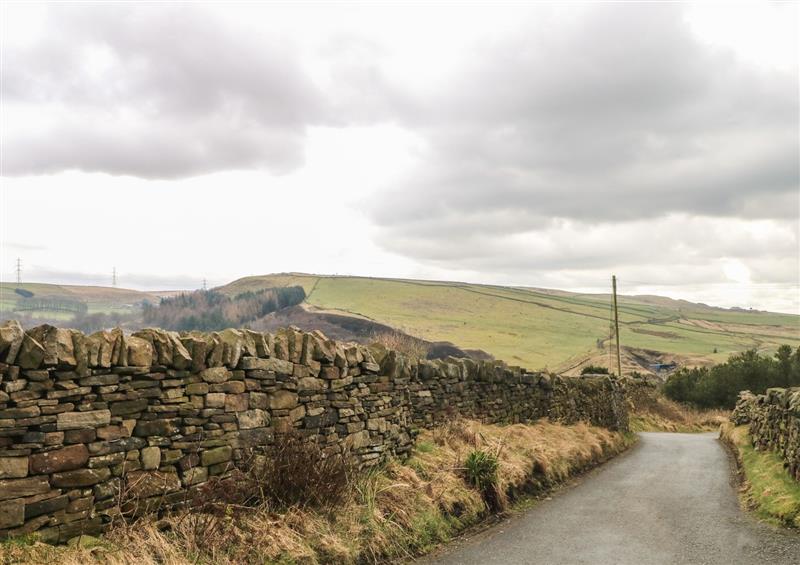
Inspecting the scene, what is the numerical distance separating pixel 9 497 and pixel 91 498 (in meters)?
0.78

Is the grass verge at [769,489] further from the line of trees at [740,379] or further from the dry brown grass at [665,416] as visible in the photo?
the line of trees at [740,379]

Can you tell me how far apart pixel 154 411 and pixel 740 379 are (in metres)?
39.7

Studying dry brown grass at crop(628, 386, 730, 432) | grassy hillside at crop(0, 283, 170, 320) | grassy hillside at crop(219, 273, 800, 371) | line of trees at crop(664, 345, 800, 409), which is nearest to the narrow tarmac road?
dry brown grass at crop(628, 386, 730, 432)

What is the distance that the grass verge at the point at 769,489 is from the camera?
975 cm

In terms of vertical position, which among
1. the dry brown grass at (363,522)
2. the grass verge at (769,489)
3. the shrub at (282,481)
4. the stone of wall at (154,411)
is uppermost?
the stone of wall at (154,411)

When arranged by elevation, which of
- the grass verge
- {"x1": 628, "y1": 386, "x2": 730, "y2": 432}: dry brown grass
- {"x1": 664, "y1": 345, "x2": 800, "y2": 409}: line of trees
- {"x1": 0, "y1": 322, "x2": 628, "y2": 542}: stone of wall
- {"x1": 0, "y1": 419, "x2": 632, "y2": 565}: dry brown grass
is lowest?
{"x1": 628, "y1": 386, "x2": 730, "y2": 432}: dry brown grass

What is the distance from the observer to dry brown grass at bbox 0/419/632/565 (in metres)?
6.05

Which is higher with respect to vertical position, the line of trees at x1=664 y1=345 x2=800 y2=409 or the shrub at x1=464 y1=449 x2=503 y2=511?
the shrub at x1=464 y1=449 x2=503 y2=511

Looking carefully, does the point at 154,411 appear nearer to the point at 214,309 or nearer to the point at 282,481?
the point at 282,481

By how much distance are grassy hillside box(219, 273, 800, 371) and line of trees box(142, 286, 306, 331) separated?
19.6 feet

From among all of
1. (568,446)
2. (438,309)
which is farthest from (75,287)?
(568,446)

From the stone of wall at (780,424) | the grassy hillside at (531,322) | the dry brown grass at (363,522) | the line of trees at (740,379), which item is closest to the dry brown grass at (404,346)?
the stone of wall at (780,424)

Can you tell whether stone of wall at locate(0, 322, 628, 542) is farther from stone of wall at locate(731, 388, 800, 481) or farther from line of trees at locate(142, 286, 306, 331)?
line of trees at locate(142, 286, 306, 331)

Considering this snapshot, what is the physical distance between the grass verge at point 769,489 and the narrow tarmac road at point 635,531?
29 cm
